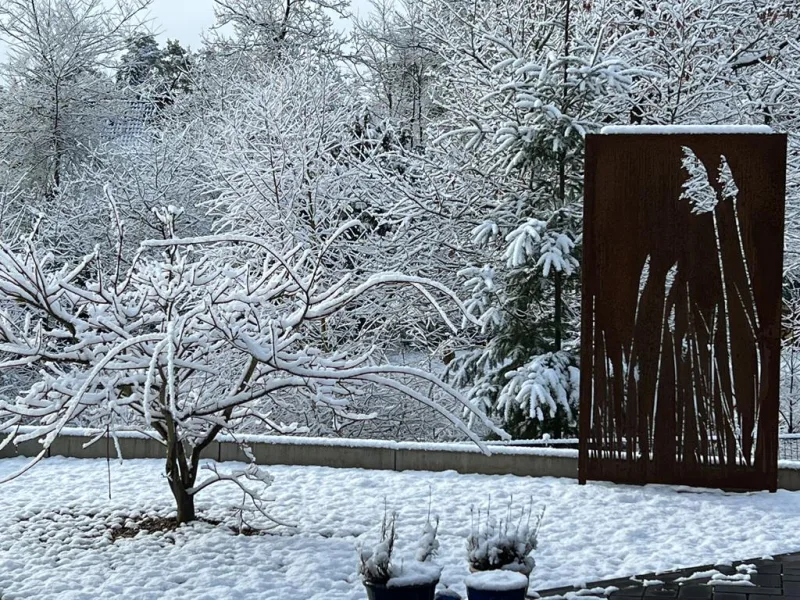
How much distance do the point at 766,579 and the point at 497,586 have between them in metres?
1.85

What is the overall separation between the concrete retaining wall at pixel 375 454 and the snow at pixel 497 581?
11.8 ft

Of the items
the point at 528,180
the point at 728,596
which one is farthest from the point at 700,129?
the point at 528,180

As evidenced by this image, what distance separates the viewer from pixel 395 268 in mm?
12508

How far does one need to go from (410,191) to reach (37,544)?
7.19 meters

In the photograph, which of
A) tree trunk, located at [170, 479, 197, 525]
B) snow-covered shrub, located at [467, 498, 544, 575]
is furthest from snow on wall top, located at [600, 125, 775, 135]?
tree trunk, located at [170, 479, 197, 525]

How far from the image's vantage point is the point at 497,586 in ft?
13.9

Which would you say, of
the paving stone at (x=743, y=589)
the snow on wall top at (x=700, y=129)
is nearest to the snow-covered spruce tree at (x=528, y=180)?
the snow on wall top at (x=700, y=129)

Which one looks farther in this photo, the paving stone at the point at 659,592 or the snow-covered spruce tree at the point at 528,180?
the snow-covered spruce tree at the point at 528,180

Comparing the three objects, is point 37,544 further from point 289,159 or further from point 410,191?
point 289,159

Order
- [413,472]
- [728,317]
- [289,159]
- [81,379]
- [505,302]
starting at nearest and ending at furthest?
[81,379]
[728,317]
[413,472]
[505,302]
[289,159]

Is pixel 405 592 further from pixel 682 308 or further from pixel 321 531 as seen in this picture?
pixel 682 308

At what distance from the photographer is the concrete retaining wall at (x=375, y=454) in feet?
26.0

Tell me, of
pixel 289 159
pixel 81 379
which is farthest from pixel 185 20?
pixel 81 379

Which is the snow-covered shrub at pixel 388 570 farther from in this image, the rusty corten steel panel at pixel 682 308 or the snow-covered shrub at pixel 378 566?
the rusty corten steel panel at pixel 682 308
